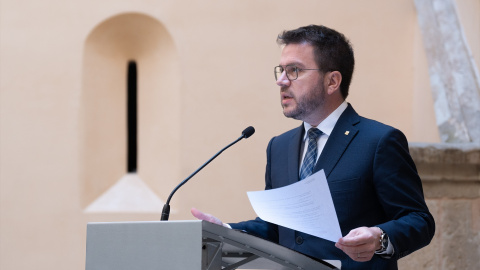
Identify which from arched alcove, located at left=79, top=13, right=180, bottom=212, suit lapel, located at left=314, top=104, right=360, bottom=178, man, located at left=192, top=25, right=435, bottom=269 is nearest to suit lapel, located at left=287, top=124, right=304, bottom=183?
man, located at left=192, top=25, right=435, bottom=269

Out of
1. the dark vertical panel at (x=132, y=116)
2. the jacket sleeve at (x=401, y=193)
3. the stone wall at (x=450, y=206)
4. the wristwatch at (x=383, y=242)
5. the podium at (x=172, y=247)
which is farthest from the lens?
the dark vertical panel at (x=132, y=116)

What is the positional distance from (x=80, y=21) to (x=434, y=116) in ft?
8.87

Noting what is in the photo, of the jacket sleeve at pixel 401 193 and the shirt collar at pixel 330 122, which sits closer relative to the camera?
the jacket sleeve at pixel 401 193

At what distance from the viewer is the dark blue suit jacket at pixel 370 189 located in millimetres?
2268

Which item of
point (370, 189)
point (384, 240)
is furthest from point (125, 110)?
point (384, 240)

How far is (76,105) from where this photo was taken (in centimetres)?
593

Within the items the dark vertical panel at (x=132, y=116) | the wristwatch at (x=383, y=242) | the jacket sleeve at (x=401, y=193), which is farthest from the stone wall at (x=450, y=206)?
the dark vertical panel at (x=132, y=116)

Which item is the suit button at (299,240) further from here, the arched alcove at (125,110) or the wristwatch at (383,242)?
the arched alcove at (125,110)

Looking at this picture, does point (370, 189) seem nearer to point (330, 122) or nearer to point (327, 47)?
point (330, 122)

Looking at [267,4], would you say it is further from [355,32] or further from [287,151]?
[287,151]

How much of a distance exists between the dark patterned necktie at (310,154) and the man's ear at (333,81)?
0.47 ft

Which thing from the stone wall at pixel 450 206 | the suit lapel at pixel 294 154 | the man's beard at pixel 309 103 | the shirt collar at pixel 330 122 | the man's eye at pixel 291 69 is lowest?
the stone wall at pixel 450 206

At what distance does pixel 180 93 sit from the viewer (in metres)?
5.91

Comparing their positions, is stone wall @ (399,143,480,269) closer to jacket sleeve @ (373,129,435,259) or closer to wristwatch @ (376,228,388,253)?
jacket sleeve @ (373,129,435,259)
